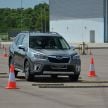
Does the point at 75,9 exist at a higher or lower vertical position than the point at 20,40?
higher

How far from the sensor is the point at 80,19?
10025 centimetres

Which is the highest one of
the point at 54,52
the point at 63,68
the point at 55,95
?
the point at 54,52

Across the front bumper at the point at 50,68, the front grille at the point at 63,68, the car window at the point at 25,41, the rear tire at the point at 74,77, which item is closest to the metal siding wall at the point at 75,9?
the car window at the point at 25,41

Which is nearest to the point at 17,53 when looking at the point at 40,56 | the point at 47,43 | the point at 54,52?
the point at 47,43

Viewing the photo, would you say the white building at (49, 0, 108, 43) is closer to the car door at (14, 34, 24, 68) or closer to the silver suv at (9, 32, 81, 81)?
the car door at (14, 34, 24, 68)

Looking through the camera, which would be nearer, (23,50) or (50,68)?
(50,68)

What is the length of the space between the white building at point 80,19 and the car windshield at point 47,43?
75255 millimetres

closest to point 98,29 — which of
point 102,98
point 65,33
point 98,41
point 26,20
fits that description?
point 98,41

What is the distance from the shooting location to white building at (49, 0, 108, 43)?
317ft

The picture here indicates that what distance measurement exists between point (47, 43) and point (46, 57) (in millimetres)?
1546

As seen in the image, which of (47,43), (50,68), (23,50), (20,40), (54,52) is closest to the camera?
(50,68)

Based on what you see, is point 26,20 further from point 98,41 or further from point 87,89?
point 87,89

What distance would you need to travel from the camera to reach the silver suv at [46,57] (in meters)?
18.7

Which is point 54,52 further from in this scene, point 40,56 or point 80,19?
point 80,19
